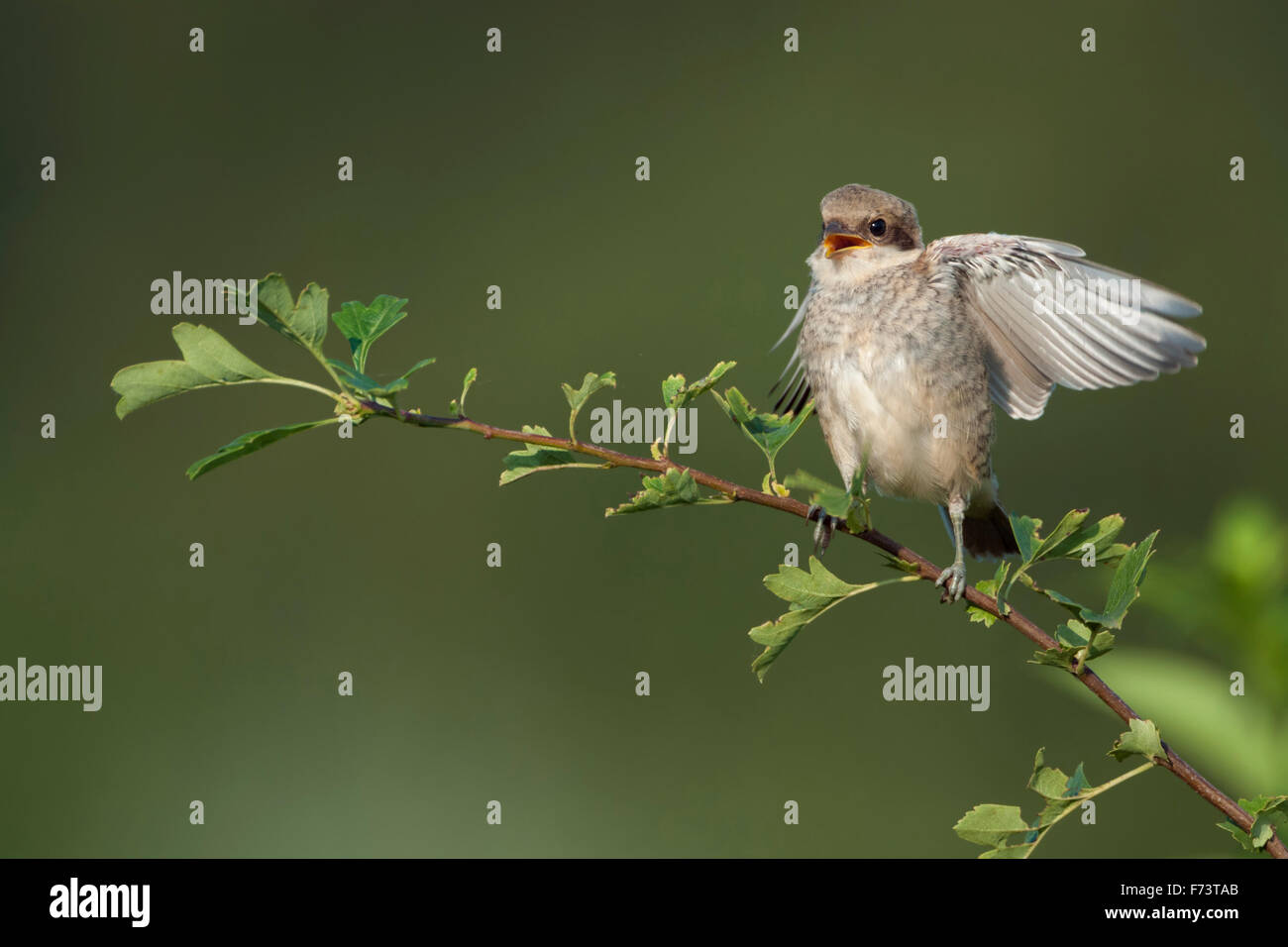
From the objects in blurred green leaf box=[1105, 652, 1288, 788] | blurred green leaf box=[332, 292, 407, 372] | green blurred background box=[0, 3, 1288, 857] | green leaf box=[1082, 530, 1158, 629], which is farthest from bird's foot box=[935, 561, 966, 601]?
green blurred background box=[0, 3, 1288, 857]

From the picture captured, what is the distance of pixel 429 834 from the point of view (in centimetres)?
691

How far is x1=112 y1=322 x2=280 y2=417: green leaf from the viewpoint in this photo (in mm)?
1948

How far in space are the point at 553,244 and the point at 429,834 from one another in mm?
4108

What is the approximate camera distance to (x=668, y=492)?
1925 millimetres

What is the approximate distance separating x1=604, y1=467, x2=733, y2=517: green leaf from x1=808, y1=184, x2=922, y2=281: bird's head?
161 cm

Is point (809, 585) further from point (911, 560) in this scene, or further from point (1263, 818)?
point (1263, 818)

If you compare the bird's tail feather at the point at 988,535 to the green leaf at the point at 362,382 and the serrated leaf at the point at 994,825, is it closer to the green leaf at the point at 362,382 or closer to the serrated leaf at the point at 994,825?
the serrated leaf at the point at 994,825

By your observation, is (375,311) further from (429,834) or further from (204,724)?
(204,724)

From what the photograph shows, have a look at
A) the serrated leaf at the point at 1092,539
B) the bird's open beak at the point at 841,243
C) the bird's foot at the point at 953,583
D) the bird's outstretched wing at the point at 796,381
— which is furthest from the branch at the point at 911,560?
the bird's outstretched wing at the point at 796,381

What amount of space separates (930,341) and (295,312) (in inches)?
67.7

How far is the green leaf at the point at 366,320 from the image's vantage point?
2.05 meters

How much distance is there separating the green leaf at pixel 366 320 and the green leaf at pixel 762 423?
50 centimetres

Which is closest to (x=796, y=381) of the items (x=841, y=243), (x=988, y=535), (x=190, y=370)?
(x=841, y=243)

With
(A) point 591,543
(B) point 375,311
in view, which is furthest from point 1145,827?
(B) point 375,311
